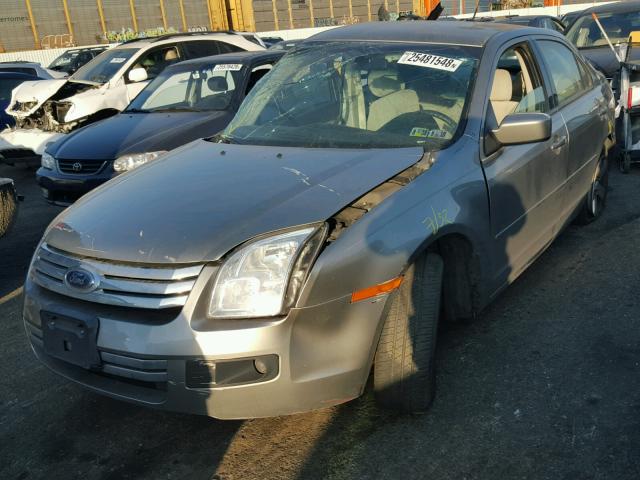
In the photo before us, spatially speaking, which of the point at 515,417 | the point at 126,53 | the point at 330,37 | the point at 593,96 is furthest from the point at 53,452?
the point at 126,53

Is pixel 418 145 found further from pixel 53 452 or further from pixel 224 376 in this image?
pixel 53 452

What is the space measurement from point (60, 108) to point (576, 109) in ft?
22.8

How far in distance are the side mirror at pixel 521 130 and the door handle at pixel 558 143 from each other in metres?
0.68

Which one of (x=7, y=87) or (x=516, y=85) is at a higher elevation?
(x=516, y=85)

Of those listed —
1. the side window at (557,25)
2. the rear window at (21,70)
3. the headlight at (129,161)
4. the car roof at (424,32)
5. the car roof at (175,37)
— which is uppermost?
the car roof at (424,32)

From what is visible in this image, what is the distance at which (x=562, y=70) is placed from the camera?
14.5 feet

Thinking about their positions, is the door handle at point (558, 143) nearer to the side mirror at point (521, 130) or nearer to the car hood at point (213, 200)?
the side mirror at point (521, 130)

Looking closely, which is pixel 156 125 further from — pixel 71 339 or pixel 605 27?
pixel 605 27

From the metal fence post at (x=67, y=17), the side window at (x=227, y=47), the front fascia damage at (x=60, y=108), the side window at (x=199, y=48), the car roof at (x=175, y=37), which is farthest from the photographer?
the metal fence post at (x=67, y=17)

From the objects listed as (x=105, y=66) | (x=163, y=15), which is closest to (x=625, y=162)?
(x=105, y=66)

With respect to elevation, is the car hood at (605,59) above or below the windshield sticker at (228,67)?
below

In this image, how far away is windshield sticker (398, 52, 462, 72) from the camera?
3543mm

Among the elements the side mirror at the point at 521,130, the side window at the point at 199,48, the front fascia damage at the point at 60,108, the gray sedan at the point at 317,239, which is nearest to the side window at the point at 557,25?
the side window at the point at 199,48

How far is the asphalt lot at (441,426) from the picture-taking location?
2.62 metres
